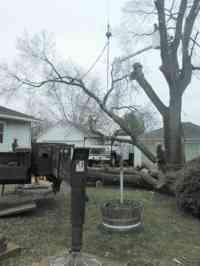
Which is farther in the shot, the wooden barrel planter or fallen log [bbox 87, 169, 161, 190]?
fallen log [bbox 87, 169, 161, 190]

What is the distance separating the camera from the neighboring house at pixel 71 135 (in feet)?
88.6

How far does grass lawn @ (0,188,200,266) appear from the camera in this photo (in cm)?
334

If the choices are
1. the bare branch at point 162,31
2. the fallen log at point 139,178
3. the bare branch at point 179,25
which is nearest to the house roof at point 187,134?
the bare branch at point 179,25

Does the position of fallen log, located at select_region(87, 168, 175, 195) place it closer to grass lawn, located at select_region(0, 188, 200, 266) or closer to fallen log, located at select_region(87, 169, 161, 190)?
fallen log, located at select_region(87, 169, 161, 190)

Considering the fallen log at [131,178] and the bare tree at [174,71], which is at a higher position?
the bare tree at [174,71]

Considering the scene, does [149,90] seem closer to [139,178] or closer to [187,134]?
[139,178]

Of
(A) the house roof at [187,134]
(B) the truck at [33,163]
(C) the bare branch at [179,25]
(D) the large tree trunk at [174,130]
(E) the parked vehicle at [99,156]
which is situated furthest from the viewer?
(A) the house roof at [187,134]

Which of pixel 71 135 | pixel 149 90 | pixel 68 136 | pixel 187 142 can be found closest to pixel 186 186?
pixel 149 90

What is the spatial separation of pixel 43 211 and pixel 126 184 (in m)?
4.60

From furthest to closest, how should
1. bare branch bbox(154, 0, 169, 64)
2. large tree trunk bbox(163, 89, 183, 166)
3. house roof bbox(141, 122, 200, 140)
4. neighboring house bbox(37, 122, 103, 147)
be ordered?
neighboring house bbox(37, 122, 103, 147)
house roof bbox(141, 122, 200, 140)
bare branch bbox(154, 0, 169, 64)
large tree trunk bbox(163, 89, 183, 166)

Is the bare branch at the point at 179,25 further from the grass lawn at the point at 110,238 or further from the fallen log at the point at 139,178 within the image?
the grass lawn at the point at 110,238

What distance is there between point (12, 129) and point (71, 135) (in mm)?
13057

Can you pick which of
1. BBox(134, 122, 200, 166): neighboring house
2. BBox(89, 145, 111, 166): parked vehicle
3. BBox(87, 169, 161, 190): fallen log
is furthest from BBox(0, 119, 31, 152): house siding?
BBox(134, 122, 200, 166): neighboring house

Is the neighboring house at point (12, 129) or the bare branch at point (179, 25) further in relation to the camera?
the neighboring house at point (12, 129)
